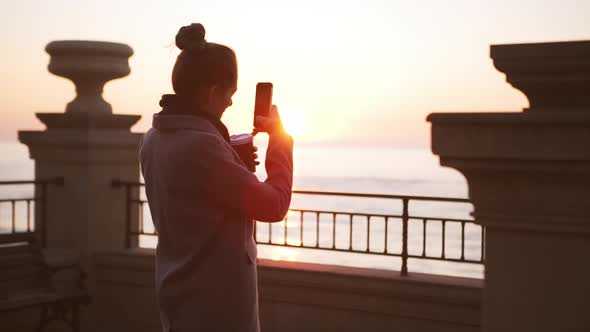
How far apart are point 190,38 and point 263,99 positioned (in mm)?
360

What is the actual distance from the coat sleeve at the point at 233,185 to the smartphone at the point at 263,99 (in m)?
0.25

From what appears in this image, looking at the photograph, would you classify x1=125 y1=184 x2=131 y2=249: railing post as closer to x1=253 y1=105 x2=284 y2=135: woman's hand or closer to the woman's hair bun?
x1=253 y1=105 x2=284 y2=135: woman's hand

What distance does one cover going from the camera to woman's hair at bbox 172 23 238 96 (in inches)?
107

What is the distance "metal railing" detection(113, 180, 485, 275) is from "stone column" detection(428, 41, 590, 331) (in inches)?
54.4

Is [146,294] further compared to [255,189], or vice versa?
[146,294]

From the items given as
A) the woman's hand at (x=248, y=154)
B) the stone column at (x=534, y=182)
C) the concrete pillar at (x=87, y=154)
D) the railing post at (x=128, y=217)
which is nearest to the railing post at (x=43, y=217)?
the concrete pillar at (x=87, y=154)

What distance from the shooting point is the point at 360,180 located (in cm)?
9600

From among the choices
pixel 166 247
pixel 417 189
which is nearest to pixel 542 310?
pixel 166 247

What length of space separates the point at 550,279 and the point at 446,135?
58cm

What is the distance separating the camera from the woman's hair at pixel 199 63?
8.91 feet

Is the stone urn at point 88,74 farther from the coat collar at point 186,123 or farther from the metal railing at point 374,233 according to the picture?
the coat collar at point 186,123

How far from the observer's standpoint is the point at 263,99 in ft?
9.67

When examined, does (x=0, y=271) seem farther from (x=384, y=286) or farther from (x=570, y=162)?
(x=570, y=162)

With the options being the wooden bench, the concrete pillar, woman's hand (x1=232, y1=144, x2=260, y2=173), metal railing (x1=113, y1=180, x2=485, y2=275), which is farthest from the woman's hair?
the concrete pillar
